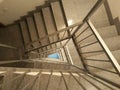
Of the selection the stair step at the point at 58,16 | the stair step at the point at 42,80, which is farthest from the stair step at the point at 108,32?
the stair step at the point at 58,16

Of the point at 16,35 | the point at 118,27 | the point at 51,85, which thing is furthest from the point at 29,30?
the point at 51,85

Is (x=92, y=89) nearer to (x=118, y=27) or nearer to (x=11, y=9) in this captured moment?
(x=118, y=27)

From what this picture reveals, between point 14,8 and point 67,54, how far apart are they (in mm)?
2326

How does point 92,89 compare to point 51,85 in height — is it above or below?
below

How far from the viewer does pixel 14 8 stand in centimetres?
516

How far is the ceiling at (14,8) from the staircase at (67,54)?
9.9 inches

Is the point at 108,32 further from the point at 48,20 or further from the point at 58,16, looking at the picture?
the point at 48,20

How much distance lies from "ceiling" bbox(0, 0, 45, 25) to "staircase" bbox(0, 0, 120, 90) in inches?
9.9

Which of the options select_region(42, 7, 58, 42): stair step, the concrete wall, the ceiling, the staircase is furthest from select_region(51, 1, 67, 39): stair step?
the concrete wall

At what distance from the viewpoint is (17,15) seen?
18.5ft

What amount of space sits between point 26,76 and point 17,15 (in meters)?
4.36

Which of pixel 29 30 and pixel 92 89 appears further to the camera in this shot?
pixel 29 30

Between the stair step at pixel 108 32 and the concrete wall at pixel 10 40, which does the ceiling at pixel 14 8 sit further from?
the stair step at pixel 108 32

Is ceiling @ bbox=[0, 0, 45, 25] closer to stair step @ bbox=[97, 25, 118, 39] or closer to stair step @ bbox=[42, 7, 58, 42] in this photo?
stair step @ bbox=[42, 7, 58, 42]
